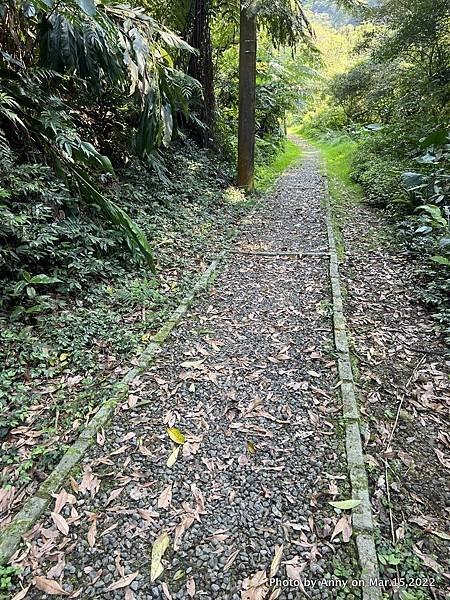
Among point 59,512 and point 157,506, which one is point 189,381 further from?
point 59,512

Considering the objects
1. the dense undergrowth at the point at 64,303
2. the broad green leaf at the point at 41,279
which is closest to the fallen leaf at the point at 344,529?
the dense undergrowth at the point at 64,303

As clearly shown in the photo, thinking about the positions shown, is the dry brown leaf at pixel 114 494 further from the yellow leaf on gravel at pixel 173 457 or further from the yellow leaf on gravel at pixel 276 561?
the yellow leaf on gravel at pixel 276 561

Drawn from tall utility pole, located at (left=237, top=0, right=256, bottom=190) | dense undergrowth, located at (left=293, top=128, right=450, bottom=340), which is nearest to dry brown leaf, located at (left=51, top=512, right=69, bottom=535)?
dense undergrowth, located at (left=293, top=128, right=450, bottom=340)

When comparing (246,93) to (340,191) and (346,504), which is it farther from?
(346,504)

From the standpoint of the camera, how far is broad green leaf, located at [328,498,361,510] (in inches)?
79.8

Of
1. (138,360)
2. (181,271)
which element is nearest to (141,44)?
(181,271)

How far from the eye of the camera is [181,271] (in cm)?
469

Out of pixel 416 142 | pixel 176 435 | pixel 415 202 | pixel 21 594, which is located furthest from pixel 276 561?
pixel 416 142

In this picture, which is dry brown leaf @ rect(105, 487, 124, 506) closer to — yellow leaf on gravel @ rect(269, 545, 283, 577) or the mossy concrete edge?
the mossy concrete edge

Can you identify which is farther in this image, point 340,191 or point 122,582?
point 340,191

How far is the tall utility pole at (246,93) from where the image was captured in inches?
293

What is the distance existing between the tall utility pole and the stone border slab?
17.2 feet

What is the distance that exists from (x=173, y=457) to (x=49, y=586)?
33.3 inches

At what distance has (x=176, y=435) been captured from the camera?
2.51 m
